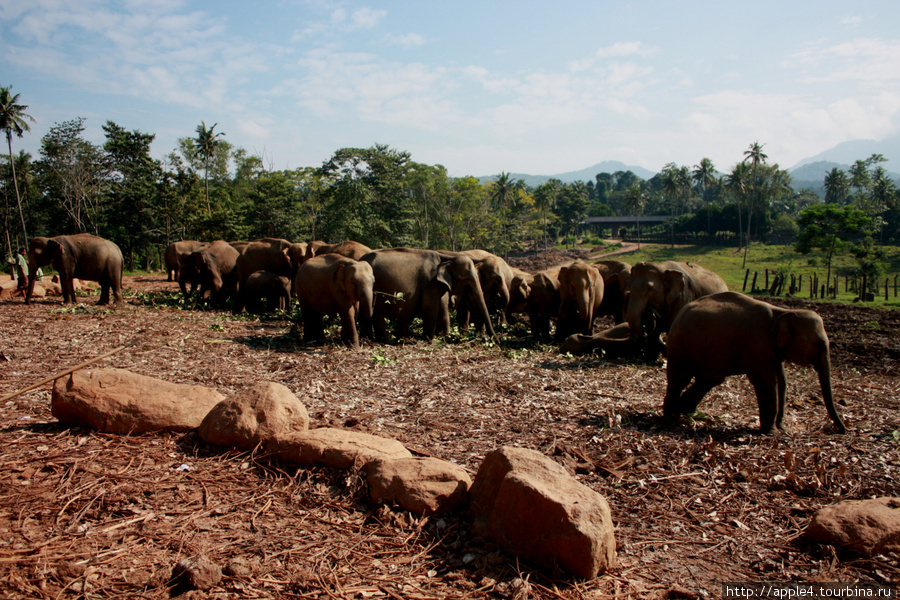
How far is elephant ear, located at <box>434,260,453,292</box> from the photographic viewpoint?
42.8 feet

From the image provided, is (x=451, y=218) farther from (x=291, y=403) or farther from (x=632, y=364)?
(x=291, y=403)

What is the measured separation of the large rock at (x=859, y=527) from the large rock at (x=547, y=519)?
1.72 m

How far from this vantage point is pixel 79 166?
44.1m

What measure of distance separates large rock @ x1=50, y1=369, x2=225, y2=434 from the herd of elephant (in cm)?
575

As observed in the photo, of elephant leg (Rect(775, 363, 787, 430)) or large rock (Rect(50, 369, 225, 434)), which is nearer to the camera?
large rock (Rect(50, 369, 225, 434))

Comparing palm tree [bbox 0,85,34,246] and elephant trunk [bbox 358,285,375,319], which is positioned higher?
palm tree [bbox 0,85,34,246]

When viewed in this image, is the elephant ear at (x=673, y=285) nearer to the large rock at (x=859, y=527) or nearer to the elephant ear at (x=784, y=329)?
the elephant ear at (x=784, y=329)

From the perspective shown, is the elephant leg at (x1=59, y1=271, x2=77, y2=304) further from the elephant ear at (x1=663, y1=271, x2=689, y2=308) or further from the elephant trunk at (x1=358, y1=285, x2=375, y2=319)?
the elephant ear at (x1=663, y1=271, x2=689, y2=308)

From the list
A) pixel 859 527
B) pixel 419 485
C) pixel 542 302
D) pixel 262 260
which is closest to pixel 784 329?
pixel 859 527

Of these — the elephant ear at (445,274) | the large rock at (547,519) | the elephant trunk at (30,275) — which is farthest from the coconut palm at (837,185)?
the large rock at (547,519)

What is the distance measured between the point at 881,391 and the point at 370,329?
10.1 meters

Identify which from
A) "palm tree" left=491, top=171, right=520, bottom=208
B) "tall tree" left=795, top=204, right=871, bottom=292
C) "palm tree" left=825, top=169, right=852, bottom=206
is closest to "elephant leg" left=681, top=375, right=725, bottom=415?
Result: "tall tree" left=795, top=204, right=871, bottom=292

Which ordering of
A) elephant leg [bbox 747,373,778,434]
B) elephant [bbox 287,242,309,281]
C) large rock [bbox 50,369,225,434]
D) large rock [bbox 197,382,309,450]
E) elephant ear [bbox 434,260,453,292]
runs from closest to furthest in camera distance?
large rock [bbox 197,382,309,450] < large rock [bbox 50,369,225,434] < elephant leg [bbox 747,373,778,434] < elephant ear [bbox 434,260,453,292] < elephant [bbox 287,242,309,281]

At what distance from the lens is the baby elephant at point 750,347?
659 cm
